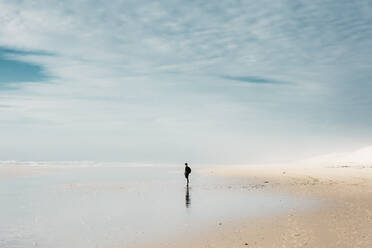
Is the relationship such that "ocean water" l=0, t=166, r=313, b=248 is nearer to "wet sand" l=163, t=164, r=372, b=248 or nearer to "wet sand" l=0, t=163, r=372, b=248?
"wet sand" l=0, t=163, r=372, b=248

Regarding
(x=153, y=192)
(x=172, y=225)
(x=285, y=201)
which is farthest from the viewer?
(x=153, y=192)

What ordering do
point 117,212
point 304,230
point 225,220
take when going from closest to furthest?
point 304,230, point 225,220, point 117,212

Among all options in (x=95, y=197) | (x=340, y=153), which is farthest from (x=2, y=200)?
(x=340, y=153)

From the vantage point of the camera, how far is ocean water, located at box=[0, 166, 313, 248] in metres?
16.1

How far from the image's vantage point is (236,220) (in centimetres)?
1962

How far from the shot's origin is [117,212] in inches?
867

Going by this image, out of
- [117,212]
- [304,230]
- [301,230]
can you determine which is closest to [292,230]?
[301,230]

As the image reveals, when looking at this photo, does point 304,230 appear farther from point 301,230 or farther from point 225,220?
point 225,220

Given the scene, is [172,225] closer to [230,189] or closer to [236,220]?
[236,220]

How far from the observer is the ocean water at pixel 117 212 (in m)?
16.1

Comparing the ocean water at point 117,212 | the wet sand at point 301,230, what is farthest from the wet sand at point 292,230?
the ocean water at point 117,212

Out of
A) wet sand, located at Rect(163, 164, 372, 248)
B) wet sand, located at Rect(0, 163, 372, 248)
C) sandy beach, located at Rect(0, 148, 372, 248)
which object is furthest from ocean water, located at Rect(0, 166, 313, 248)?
wet sand, located at Rect(163, 164, 372, 248)

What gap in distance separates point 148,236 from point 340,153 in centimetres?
8478

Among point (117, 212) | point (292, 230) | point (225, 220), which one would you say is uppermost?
point (117, 212)
